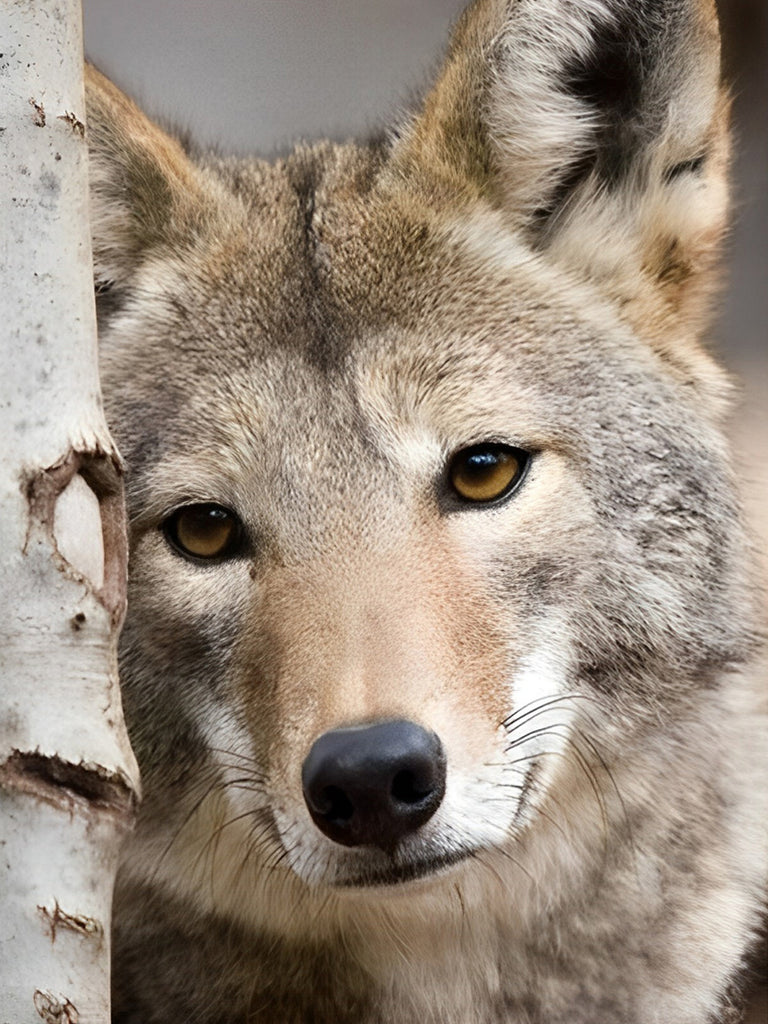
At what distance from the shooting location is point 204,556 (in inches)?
73.2

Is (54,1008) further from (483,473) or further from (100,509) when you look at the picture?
(483,473)

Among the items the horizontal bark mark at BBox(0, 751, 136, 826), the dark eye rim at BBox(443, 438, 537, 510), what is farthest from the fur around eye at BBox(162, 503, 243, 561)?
the horizontal bark mark at BBox(0, 751, 136, 826)

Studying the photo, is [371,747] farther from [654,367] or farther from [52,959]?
[654,367]

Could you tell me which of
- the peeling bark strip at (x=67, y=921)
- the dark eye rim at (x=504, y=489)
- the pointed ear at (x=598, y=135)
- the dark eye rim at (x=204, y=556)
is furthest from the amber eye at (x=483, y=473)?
the peeling bark strip at (x=67, y=921)

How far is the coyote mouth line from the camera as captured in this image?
1.54m

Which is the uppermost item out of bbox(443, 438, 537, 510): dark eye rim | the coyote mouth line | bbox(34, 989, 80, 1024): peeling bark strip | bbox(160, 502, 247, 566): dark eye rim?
bbox(443, 438, 537, 510): dark eye rim

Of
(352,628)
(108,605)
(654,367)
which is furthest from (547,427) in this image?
(108,605)

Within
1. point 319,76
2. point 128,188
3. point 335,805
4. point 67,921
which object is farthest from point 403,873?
point 319,76

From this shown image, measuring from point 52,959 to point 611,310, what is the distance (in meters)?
1.39

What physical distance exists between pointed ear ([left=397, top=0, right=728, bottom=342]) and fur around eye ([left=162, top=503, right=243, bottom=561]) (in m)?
0.70

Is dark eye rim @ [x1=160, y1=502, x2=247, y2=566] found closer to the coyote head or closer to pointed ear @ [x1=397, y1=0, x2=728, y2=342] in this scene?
the coyote head

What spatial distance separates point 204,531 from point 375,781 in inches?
23.4

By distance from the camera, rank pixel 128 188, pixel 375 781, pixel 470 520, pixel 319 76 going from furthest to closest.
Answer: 1. pixel 319 76
2. pixel 128 188
3. pixel 470 520
4. pixel 375 781

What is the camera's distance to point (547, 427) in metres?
1.86
